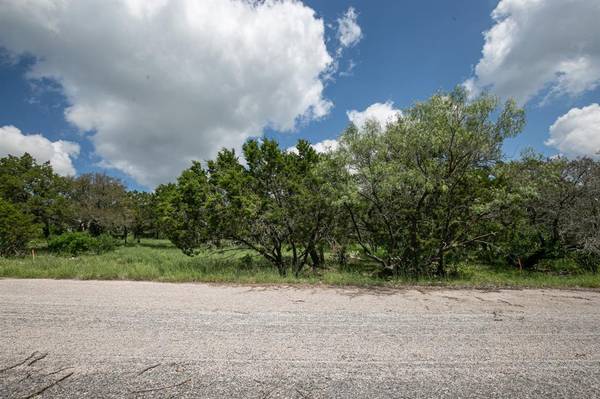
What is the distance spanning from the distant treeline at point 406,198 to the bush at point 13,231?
14518 millimetres

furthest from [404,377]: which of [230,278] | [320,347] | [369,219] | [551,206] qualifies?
[551,206]

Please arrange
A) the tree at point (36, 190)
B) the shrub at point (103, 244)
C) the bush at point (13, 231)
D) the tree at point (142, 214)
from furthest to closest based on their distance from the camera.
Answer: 1. the tree at point (142, 214)
2. the tree at point (36, 190)
3. the shrub at point (103, 244)
4. the bush at point (13, 231)

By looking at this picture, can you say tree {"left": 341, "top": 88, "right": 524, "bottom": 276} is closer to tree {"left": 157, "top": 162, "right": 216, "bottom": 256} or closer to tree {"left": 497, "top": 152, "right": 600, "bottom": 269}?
tree {"left": 497, "top": 152, "right": 600, "bottom": 269}

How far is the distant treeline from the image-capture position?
30.6 ft

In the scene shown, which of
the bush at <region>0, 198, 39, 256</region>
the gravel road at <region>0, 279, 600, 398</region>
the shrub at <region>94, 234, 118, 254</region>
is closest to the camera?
the gravel road at <region>0, 279, 600, 398</region>

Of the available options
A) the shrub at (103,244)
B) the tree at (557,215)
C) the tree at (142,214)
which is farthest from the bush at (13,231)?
the tree at (557,215)

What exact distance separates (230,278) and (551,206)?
1670 centimetres

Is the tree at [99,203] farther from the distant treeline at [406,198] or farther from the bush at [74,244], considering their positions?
the distant treeline at [406,198]

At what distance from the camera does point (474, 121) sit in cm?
922

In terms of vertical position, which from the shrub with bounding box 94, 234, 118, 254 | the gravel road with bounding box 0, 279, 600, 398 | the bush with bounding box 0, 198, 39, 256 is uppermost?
the bush with bounding box 0, 198, 39, 256

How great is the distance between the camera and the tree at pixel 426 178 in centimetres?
919

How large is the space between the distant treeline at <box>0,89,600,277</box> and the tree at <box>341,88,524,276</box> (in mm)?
39

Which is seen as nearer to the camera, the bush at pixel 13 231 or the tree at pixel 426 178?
the tree at pixel 426 178

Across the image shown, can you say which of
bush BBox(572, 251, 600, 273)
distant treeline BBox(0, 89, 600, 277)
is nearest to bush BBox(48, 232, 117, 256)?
distant treeline BBox(0, 89, 600, 277)
